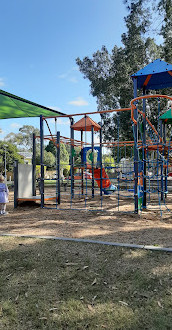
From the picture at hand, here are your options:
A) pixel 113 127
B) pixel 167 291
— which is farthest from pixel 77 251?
pixel 113 127

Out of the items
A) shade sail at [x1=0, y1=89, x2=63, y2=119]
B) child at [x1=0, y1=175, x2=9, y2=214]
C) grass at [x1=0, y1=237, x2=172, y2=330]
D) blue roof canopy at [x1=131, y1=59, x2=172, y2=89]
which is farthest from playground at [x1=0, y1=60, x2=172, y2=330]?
shade sail at [x1=0, y1=89, x2=63, y2=119]

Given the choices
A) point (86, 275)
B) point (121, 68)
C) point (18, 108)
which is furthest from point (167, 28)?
point (86, 275)

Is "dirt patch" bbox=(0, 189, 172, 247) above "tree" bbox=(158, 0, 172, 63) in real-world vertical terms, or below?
below

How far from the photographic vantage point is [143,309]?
250 centimetres

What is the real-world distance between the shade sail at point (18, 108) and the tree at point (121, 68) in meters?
13.8

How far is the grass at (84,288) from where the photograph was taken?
2.38 meters

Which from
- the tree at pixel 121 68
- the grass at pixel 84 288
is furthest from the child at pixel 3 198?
the tree at pixel 121 68

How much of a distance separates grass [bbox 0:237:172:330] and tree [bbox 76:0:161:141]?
20.7m

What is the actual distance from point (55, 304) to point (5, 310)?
47cm

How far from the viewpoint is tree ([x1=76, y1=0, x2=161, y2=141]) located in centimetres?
2431

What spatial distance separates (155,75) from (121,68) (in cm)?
1900

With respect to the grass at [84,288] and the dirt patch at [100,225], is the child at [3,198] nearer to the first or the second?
the dirt patch at [100,225]

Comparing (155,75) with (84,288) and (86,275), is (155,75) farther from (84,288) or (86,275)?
(84,288)

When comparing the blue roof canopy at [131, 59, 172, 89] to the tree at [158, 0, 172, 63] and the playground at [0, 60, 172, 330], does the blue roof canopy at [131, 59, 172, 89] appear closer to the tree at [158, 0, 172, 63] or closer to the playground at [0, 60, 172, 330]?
the playground at [0, 60, 172, 330]
